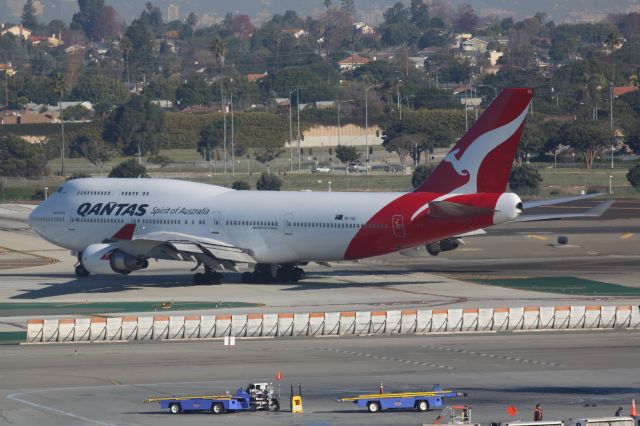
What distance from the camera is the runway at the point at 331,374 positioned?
4188 cm

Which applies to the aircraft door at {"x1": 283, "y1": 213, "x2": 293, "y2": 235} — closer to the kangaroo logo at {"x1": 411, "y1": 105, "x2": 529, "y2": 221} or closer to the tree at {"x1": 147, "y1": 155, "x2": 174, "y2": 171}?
the kangaroo logo at {"x1": 411, "y1": 105, "x2": 529, "y2": 221}

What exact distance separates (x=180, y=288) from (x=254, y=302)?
7.66m

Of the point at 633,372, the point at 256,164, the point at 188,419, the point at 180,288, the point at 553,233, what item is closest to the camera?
the point at 188,419

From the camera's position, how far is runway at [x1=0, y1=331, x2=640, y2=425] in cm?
4188

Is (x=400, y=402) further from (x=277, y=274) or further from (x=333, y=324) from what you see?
(x=277, y=274)

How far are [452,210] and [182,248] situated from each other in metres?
14.1

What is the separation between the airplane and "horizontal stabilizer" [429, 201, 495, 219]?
0.16 ft

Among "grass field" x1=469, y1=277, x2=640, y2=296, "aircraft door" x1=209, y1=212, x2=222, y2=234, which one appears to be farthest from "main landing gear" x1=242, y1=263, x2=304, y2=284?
"grass field" x1=469, y1=277, x2=640, y2=296

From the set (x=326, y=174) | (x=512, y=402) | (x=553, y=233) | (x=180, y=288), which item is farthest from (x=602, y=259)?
(x=326, y=174)

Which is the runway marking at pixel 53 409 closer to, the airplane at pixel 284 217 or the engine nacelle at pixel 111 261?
the engine nacelle at pixel 111 261

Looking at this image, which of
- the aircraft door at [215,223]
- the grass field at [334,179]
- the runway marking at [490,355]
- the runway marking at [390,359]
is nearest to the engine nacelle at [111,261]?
the aircraft door at [215,223]

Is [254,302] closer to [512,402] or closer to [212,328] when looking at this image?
[212,328]

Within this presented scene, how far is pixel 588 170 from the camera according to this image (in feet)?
562

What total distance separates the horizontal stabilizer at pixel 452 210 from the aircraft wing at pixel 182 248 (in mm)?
11117
